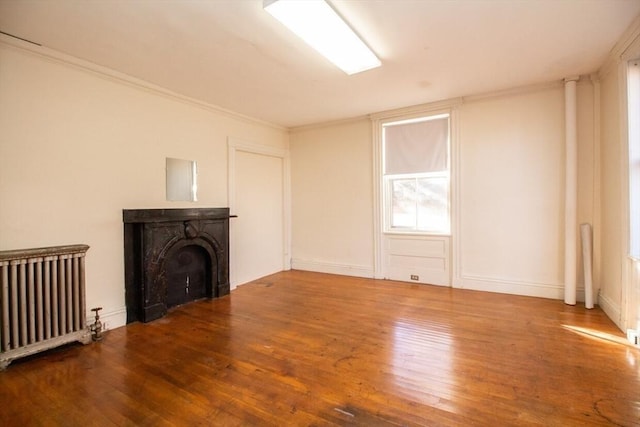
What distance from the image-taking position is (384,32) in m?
2.54

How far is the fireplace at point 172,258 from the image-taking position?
328 centimetres

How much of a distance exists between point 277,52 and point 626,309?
406 centimetres

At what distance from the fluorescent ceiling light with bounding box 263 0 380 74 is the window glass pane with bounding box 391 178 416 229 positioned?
7.31 feet

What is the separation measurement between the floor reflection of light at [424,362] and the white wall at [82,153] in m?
2.94

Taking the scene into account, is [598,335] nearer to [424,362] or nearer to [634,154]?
[634,154]

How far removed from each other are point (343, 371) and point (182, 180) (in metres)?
3.09

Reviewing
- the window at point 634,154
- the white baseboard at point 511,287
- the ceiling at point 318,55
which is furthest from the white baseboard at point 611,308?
the ceiling at point 318,55

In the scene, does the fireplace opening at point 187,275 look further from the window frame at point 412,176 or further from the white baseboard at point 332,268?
the window frame at point 412,176

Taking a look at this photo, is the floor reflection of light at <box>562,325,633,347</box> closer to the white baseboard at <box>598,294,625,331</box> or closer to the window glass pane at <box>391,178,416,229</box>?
the white baseboard at <box>598,294,625,331</box>

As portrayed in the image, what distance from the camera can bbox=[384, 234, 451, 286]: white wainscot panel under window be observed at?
453 cm

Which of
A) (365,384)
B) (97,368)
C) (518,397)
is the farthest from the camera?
(97,368)

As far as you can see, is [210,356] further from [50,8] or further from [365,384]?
[50,8]

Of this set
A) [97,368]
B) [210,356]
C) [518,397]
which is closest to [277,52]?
[210,356]

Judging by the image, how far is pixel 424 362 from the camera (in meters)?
2.35
